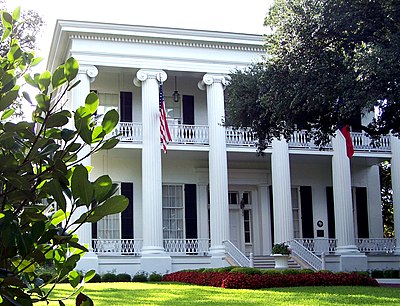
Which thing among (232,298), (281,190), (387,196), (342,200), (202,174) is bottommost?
(232,298)

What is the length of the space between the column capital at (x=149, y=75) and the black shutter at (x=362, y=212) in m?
9.67

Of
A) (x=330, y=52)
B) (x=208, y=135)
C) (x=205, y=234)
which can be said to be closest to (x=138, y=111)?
(x=208, y=135)

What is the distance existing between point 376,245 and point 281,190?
4.76 meters

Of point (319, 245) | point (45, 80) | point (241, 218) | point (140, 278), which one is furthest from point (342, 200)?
point (45, 80)

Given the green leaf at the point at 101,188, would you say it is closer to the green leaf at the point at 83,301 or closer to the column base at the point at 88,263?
the green leaf at the point at 83,301

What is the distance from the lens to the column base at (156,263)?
864 inches

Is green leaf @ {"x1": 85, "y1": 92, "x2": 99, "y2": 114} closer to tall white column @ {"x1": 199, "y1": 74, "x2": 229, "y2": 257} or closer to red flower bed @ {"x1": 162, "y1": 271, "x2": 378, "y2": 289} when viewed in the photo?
red flower bed @ {"x1": 162, "y1": 271, "x2": 378, "y2": 289}

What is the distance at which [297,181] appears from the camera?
26.4 metres

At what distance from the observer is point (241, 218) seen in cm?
2591

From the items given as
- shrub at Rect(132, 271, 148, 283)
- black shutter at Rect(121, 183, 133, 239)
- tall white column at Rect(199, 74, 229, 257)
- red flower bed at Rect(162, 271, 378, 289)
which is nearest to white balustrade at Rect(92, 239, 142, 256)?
black shutter at Rect(121, 183, 133, 239)

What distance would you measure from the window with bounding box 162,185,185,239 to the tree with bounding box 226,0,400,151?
29.6 feet

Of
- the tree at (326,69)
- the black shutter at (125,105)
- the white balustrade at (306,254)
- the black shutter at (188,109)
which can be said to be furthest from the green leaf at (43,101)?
the black shutter at (188,109)

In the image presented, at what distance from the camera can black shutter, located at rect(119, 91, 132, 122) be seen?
2444cm

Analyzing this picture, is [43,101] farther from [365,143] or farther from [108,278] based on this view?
[365,143]
